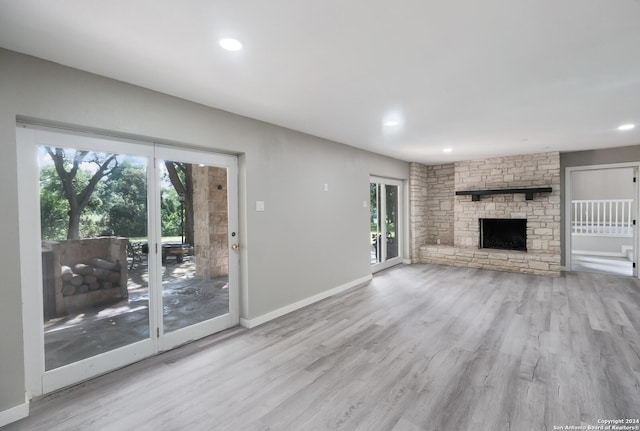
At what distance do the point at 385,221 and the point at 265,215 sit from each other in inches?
144

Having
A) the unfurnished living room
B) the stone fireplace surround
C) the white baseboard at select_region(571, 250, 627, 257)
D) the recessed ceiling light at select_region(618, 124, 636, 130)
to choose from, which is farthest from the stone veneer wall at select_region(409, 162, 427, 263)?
the white baseboard at select_region(571, 250, 627, 257)

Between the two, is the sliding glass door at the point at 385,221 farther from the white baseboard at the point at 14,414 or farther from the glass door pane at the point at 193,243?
the white baseboard at the point at 14,414

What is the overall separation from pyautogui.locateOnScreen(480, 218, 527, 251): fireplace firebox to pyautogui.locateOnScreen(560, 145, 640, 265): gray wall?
27.7 inches

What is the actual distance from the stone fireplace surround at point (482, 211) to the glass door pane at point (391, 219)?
1.44ft

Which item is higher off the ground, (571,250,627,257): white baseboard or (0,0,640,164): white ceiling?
(0,0,640,164): white ceiling

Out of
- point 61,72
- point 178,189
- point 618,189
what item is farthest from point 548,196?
point 61,72

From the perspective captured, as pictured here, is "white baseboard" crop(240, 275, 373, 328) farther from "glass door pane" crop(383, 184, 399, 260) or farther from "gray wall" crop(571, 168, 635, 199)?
"gray wall" crop(571, 168, 635, 199)

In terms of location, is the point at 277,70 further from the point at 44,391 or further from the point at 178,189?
the point at 44,391

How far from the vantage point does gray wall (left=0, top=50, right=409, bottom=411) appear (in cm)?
207

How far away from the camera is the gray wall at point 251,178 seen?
81.5 inches

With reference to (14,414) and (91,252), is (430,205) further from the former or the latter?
(14,414)

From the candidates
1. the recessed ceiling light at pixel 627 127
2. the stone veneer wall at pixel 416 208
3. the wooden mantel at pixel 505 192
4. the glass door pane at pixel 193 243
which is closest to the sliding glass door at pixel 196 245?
the glass door pane at pixel 193 243

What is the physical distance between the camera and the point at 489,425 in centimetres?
195

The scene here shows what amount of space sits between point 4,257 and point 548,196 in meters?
8.04
